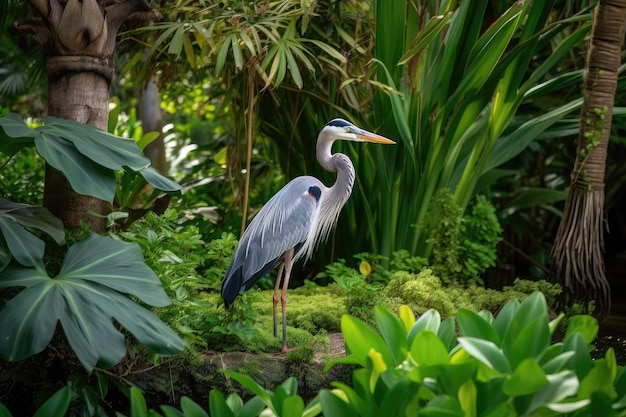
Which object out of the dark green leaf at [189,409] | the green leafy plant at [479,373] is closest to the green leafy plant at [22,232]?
the dark green leaf at [189,409]

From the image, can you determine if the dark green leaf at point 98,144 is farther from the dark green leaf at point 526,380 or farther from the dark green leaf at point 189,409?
the dark green leaf at point 526,380

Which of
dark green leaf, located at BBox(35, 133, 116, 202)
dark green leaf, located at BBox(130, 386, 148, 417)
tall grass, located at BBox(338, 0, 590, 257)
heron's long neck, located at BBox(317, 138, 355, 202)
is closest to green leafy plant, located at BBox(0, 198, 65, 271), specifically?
dark green leaf, located at BBox(35, 133, 116, 202)

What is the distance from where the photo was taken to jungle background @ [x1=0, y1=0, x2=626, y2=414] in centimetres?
294

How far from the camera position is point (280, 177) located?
646 cm

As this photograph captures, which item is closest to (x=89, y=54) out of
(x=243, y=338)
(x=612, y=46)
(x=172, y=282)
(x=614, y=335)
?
(x=172, y=282)

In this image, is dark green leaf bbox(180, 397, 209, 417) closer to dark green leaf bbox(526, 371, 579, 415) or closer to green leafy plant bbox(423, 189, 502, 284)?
dark green leaf bbox(526, 371, 579, 415)

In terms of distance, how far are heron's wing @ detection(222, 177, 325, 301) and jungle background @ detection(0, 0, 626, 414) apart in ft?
0.52

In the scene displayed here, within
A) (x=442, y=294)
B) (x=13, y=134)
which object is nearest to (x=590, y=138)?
(x=442, y=294)

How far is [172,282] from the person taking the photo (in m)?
3.30

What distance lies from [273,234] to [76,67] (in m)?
1.07

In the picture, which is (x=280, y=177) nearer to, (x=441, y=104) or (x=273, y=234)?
(x=441, y=104)

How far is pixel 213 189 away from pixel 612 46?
10.4 ft

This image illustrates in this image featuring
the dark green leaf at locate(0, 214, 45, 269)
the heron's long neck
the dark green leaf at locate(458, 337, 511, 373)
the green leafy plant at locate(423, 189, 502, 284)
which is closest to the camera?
the dark green leaf at locate(458, 337, 511, 373)

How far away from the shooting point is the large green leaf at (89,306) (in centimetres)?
255
